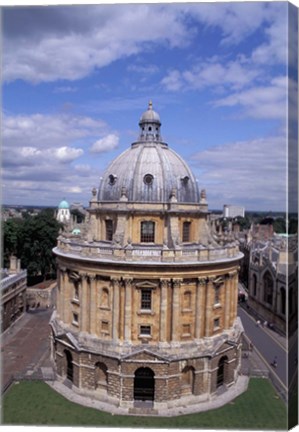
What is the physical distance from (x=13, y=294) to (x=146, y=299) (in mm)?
20591

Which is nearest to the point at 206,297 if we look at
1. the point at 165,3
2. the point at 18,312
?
the point at 165,3

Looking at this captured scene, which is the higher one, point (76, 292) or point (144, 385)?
point (76, 292)

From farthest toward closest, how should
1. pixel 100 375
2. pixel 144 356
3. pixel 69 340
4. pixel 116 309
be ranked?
pixel 69 340
pixel 100 375
pixel 116 309
pixel 144 356

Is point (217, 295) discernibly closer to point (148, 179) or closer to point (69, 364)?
point (148, 179)

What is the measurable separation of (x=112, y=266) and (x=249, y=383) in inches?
468

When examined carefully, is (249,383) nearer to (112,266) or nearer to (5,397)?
(112,266)

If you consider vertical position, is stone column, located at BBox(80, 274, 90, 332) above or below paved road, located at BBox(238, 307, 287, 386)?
above

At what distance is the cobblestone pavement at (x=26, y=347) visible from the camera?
26766 millimetres

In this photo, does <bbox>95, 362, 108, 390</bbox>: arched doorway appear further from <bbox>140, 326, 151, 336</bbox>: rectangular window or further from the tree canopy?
the tree canopy

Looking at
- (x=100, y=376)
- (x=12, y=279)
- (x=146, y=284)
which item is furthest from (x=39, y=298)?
(x=146, y=284)

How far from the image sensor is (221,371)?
25.5 meters

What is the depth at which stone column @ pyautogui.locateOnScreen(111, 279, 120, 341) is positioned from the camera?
23.2 meters

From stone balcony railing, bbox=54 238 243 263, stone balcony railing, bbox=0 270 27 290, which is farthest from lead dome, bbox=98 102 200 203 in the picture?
stone balcony railing, bbox=0 270 27 290

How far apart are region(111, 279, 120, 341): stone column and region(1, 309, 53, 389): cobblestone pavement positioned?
262 inches
